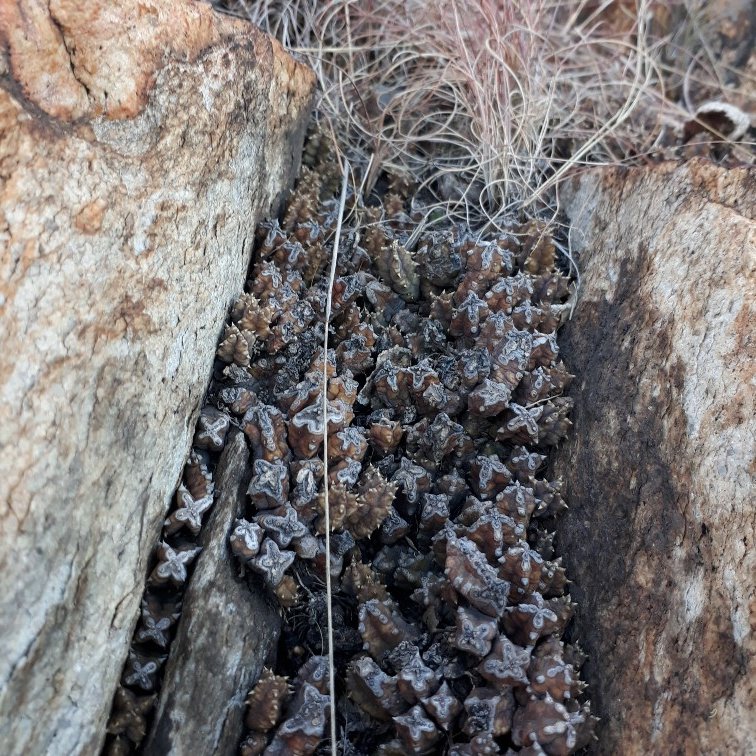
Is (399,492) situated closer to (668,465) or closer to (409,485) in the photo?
(409,485)

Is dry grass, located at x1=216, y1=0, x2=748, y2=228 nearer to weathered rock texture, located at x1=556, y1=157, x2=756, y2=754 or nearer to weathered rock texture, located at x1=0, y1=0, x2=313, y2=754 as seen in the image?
weathered rock texture, located at x1=556, y1=157, x2=756, y2=754

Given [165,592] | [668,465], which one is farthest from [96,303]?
[668,465]

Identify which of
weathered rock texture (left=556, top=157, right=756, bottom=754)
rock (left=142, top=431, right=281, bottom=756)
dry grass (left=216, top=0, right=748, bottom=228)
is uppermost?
dry grass (left=216, top=0, right=748, bottom=228)

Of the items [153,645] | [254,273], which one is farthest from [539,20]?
[153,645]

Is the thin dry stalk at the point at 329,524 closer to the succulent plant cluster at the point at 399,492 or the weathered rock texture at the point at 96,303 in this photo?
the succulent plant cluster at the point at 399,492

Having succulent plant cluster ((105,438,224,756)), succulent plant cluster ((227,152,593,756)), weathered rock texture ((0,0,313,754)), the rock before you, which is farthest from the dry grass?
the rock

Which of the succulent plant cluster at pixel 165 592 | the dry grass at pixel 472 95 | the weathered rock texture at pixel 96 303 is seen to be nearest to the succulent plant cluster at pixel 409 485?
the succulent plant cluster at pixel 165 592
